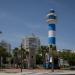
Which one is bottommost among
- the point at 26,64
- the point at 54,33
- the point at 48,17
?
the point at 26,64

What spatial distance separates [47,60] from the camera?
11538cm

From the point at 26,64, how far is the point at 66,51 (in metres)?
17.2

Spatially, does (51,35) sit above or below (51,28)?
below

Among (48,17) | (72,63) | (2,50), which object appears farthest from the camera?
(72,63)

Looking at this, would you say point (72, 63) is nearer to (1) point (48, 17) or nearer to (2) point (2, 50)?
(1) point (48, 17)

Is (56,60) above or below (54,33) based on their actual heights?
below

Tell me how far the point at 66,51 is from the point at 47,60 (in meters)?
9.77

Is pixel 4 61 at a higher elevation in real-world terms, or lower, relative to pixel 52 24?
lower

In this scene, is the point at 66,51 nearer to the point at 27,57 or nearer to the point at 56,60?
the point at 56,60

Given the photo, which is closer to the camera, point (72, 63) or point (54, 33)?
point (54, 33)

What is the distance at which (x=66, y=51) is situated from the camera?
394 ft

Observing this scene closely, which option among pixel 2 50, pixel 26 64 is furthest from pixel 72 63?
pixel 2 50

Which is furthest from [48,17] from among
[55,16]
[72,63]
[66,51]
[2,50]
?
[2,50]

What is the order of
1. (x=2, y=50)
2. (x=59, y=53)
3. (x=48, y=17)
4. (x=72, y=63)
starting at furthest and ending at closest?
(x=72, y=63), (x=48, y=17), (x=59, y=53), (x=2, y=50)
